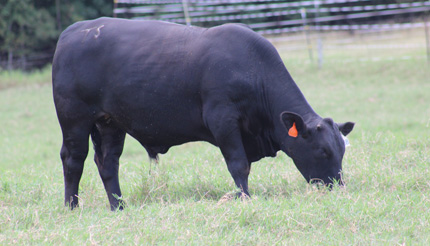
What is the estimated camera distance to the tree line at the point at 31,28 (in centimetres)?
2548

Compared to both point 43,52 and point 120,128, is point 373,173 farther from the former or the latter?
point 43,52

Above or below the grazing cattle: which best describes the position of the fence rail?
below

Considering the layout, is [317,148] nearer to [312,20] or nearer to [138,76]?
[138,76]

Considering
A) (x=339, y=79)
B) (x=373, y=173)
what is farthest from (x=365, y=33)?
(x=373, y=173)

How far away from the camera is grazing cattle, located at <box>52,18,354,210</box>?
544cm

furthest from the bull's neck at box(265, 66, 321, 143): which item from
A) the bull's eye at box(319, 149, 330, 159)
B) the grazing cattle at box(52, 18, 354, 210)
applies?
the bull's eye at box(319, 149, 330, 159)

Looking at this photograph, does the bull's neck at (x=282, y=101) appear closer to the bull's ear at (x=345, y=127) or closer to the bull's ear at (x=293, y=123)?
the bull's ear at (x=293, y=123)

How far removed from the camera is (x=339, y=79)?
18188 mm

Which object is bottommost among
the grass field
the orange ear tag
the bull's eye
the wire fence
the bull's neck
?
the wire fence

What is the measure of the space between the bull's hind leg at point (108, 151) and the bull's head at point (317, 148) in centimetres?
172

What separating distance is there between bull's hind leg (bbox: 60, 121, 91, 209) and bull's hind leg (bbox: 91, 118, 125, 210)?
20 centimetres

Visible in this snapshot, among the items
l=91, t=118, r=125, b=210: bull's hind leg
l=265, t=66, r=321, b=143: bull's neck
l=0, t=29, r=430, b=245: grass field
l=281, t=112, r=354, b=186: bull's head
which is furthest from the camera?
l=91, t=118, r=125, b=210: bull's hind leg

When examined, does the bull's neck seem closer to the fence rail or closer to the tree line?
the fence rail

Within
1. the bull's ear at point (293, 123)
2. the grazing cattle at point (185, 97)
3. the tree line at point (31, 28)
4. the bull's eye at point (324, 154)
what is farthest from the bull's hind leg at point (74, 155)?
the tree line at point (31, 28)
